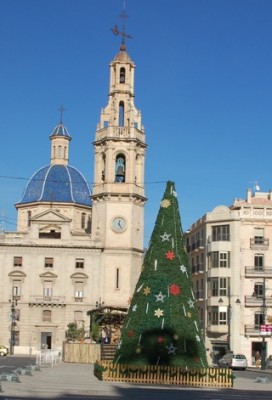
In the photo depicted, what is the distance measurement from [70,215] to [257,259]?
29.2 metres

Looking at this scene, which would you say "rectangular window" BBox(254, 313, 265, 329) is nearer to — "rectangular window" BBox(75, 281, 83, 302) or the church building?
the church building

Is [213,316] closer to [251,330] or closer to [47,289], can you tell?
[251,330]

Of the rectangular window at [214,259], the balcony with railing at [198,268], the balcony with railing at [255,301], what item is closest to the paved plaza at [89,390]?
the balcony with railing at [255,301]

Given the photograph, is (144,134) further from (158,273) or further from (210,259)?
(158,273)

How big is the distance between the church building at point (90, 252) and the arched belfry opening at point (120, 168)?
0.04m

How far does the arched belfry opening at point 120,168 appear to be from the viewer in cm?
7994

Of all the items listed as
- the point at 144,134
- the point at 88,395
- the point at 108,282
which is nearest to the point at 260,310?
the point at 108,282

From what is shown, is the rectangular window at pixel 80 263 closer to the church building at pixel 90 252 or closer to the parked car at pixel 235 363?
the church building at pixel 90 252

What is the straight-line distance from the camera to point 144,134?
82562 millimetres

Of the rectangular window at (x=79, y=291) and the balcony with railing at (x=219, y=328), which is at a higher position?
the rectangular window at (x=79, y=291)

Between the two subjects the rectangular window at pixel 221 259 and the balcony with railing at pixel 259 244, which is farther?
the rectangular window at pixel 221 259

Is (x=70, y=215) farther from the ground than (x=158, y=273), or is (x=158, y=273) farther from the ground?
(x=70, y=215)

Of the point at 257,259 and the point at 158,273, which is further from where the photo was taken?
the point at 257,259

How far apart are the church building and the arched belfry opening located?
0.13 feet
